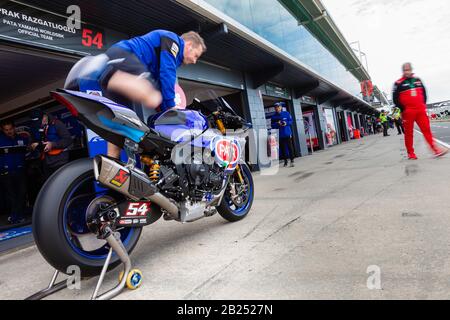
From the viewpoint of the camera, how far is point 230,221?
11.2 feet

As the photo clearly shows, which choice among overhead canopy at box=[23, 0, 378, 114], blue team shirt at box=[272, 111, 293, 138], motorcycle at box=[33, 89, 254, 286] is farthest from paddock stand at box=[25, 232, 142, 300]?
blue team shirt at box=[272, 111, 293, 138]

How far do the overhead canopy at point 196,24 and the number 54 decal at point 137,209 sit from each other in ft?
12.9

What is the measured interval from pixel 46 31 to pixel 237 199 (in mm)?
3837

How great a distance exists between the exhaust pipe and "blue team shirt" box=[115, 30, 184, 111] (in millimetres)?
706

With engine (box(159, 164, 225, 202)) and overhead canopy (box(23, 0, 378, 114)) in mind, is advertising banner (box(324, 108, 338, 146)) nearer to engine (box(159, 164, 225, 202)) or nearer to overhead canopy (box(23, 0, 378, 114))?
overhead canopy (box(23, 0, 378, 114))

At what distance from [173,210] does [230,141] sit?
1134mm

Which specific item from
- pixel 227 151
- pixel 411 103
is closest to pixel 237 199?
pixel 227 151

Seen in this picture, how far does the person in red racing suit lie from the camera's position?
642 centimetres

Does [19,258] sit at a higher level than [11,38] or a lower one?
lower

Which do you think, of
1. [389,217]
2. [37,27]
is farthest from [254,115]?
[389,217]

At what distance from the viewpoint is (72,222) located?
1976mm

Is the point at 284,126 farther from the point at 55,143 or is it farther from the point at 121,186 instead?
the point at 121,186

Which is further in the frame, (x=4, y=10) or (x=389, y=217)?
(x=4, y=10)
